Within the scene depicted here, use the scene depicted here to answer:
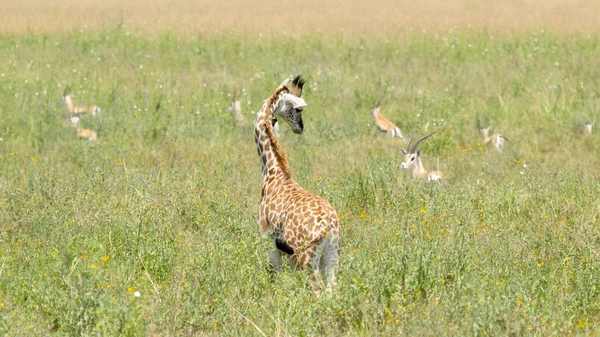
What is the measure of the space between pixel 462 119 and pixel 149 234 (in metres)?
8.19

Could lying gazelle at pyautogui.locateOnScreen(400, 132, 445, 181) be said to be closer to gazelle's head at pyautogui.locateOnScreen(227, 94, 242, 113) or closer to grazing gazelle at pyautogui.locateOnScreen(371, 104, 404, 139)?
grazing gazelle at pyautogui.locateOnScreen(371, 104, 404, 139)

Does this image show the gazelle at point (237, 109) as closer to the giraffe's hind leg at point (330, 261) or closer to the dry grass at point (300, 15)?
the dry grass at point (300, 15)

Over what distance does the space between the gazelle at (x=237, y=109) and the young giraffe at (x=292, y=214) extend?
704 cm

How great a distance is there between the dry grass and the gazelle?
25.8 feet

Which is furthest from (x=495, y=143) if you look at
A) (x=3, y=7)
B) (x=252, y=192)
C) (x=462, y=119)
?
(x=3, y=7)

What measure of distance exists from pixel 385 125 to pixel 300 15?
15.8 meters

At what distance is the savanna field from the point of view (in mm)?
5941

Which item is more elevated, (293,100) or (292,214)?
(293,100)

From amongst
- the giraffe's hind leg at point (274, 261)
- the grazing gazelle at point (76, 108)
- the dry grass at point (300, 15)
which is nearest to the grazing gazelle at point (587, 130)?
the grazing gazelle at point (76, 108)

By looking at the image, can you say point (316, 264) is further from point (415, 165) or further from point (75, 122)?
point (75, 122)

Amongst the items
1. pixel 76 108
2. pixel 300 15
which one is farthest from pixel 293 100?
pixel 300 15

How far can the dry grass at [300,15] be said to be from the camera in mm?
24375

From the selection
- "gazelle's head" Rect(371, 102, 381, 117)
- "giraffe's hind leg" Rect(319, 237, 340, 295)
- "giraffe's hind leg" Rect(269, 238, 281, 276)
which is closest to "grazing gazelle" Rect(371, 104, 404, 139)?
"gazelle's head" Rect(371, 102, 381, 117)

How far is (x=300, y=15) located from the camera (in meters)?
29.4
